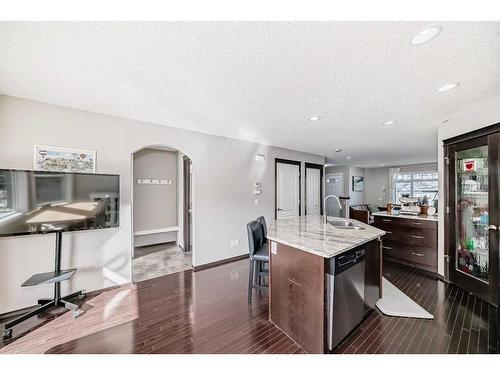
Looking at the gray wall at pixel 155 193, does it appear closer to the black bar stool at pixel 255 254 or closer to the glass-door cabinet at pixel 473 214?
the black bar stool at pixel 255 254

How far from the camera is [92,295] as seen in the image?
250 centimetres

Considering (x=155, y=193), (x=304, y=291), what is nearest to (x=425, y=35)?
(x=304, y=291)

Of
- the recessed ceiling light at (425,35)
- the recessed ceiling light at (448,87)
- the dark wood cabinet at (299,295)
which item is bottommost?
the dark wood cabinet at (299,295)

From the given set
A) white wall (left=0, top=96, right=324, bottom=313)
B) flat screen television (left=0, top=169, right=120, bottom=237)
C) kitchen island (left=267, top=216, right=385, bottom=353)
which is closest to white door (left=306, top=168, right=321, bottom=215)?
white wall (left=0, top=96, right=324, bottom=313)

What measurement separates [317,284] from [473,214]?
2877mm

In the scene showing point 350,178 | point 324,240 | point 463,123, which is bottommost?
point 324,240

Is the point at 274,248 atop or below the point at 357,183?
below

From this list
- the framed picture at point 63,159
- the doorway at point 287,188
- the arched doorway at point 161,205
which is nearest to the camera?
the framed picture at point 63,159

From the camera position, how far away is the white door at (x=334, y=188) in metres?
8.20

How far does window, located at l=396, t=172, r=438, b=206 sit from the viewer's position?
23.9 feet

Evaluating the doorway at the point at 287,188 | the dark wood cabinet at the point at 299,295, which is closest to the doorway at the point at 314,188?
the doorway at the point at 287,188

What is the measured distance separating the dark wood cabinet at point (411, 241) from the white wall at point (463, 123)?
148 millimetres

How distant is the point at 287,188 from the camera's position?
5.00 m

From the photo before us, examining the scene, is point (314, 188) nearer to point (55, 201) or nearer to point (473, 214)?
point (473, 214)
